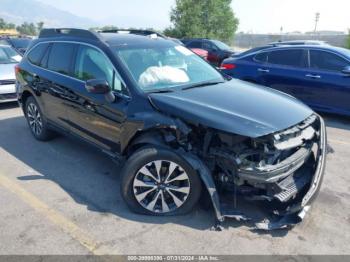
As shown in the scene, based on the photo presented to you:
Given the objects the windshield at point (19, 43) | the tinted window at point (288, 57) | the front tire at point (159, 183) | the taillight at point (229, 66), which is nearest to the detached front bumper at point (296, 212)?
the front tire at point (159, 183)

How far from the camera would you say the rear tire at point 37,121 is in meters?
5.39

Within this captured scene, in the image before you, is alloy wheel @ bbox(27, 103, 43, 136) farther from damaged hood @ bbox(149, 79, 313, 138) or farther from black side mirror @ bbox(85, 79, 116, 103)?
damaged hood @ bbox(149, 79, 313, 138)

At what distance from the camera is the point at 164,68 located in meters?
4.05

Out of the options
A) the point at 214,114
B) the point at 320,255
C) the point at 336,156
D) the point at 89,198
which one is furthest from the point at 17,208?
the point at 336,156

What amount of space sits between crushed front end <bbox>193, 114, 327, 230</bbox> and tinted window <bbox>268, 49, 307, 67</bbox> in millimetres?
4328

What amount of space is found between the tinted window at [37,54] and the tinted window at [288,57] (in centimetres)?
492

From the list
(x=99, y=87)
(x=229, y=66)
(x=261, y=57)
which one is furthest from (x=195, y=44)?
(x=99, y=87)

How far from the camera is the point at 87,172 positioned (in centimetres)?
447

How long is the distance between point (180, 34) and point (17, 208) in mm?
28713

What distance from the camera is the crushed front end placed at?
9.82ft

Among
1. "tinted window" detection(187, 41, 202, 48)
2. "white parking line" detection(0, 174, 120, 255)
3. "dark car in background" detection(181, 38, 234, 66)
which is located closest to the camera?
"white parking line" detection(0, 174, 120, 255)

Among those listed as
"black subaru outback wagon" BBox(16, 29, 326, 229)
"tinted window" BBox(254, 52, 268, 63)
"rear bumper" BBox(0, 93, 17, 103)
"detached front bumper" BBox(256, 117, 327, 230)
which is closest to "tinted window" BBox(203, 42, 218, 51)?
"tinted window" BBox(254, 52, 268, 63)

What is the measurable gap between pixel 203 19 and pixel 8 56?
79.8ft

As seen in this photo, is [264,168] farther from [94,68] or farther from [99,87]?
[94,68]
